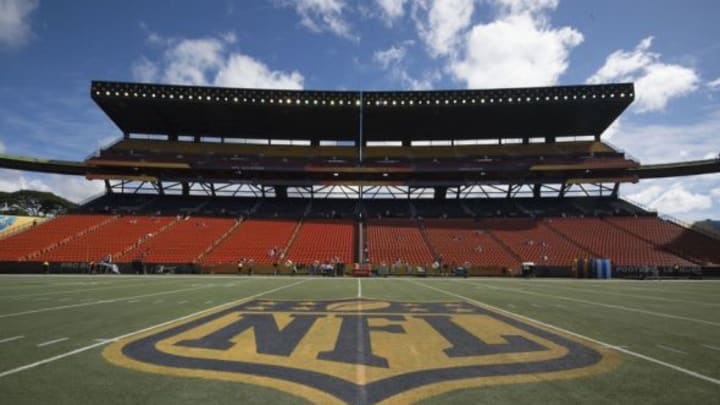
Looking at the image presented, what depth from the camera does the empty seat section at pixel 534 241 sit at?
38.9m

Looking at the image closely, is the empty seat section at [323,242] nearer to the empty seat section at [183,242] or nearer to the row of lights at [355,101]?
the empty seat section at [183,242]

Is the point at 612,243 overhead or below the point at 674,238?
below

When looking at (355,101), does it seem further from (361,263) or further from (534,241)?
(534,241)

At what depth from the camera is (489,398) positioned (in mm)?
4066

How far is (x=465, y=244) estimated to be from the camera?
4231cm

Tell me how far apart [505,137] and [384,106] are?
17674mm

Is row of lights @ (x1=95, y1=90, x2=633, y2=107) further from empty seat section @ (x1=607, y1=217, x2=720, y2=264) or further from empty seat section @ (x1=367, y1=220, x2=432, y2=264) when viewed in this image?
empty seat section @ (x1=607, y1=217, x2=720, y2=264)

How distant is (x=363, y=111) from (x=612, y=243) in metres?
30.4

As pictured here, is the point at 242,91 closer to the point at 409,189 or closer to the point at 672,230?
the point at 409,189

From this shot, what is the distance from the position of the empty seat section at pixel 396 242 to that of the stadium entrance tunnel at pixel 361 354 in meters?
30.5

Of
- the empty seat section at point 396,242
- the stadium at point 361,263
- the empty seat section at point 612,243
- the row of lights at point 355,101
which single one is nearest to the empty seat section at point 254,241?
the stadium at point 361,263

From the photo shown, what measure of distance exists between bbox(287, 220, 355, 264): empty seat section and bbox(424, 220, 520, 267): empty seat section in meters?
8.89

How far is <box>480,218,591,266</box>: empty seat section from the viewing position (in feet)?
128

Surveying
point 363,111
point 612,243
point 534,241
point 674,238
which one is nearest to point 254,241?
point 363,111
